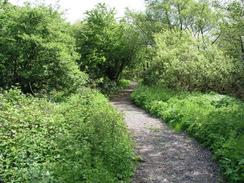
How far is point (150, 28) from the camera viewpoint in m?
34.3

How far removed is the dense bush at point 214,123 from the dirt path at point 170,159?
13.2 inches

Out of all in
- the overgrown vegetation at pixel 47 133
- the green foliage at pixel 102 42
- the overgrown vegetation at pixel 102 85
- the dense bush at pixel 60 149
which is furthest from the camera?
the green foliage at pixel 102 42

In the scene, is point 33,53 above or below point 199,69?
below

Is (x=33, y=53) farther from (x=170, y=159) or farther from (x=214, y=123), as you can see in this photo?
(x=170, y=159)

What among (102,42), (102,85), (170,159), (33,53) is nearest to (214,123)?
(170,159)

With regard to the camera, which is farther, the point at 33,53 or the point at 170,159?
the point at 33,53

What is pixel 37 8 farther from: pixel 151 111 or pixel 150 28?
pixel 150 28

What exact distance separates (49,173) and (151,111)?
11.5m

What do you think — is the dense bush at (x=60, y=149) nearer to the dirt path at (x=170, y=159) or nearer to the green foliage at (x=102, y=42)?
the dirt path at (x=170, y=159)

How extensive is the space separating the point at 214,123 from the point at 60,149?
5.39m

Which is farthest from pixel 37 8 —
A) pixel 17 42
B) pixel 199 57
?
pixel 199 57

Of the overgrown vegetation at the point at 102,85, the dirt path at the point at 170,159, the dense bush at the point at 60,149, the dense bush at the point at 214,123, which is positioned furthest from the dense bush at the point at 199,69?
the dense bush at the point at 60,149

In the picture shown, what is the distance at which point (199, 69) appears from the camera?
21609 millimetres

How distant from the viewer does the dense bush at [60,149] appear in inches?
249
